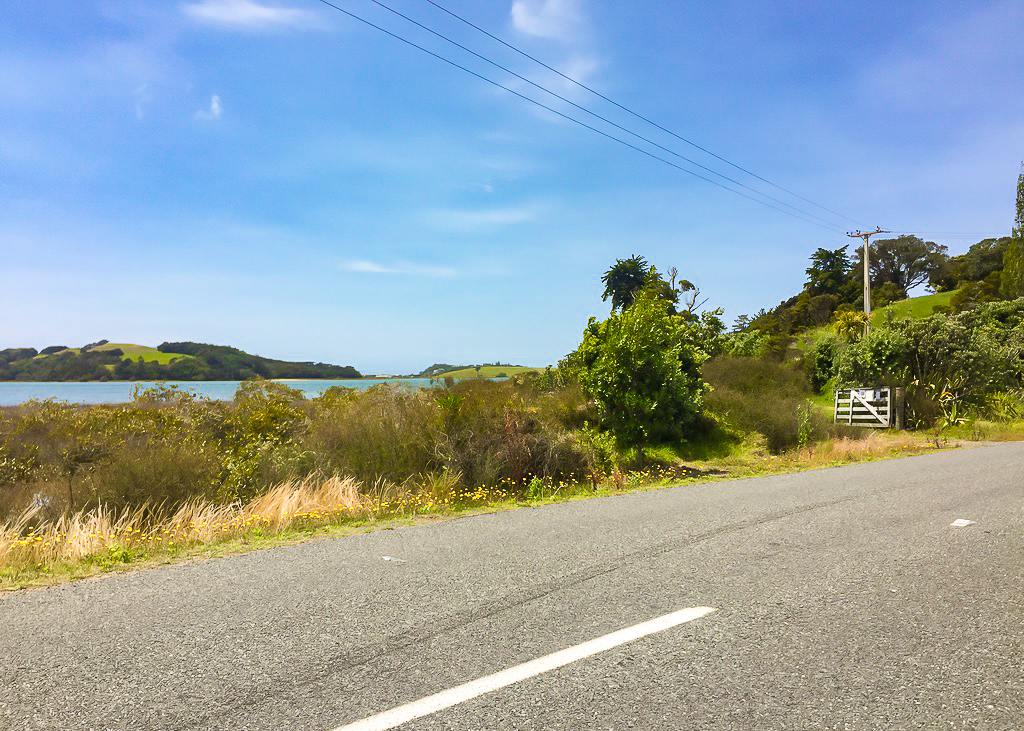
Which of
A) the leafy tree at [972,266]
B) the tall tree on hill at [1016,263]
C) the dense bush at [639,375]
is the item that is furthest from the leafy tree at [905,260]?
the dense bush at [639,375]

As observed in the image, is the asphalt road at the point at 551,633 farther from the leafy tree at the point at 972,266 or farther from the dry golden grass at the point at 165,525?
the leafy tree at the point at 972,266

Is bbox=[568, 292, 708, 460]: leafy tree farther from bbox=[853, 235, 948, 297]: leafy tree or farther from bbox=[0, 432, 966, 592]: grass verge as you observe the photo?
bbox=[853, 235, 948, 297]: leafy tree

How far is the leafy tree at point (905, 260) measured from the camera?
9900 cm

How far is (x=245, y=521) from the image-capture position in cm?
851

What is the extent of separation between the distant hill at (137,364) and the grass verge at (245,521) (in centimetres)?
2689

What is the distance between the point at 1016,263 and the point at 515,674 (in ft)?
234

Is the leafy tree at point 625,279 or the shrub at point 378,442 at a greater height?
the leafy tree at point 625,279

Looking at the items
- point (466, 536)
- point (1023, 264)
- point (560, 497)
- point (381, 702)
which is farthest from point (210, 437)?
point (1023, 264)

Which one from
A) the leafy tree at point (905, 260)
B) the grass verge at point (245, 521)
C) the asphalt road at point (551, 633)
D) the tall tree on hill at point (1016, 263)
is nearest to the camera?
the asphalt road at point (551, 633)

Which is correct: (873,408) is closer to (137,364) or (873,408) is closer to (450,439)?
(450,439)

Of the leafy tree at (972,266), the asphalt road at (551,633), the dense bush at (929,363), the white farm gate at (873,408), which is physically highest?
the leafy tree at (972,266)

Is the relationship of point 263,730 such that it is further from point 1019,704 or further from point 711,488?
point 711,488

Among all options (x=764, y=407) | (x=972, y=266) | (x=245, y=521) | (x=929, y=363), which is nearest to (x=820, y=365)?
(x=929, y=363)

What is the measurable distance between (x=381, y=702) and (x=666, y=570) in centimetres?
306
